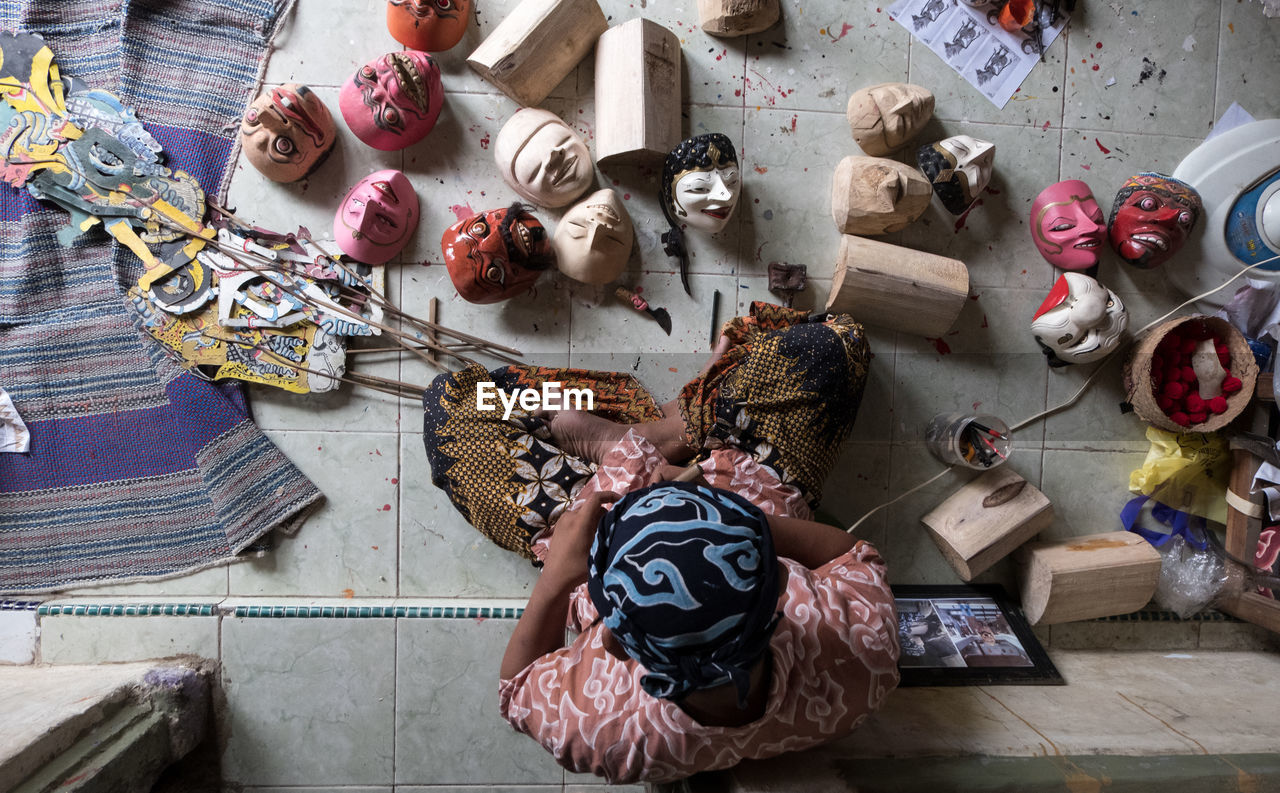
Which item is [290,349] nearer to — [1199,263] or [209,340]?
[209,340]

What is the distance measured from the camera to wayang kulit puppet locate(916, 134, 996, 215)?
228 cm

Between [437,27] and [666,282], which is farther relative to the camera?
[666,282]

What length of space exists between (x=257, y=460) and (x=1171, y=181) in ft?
11.1

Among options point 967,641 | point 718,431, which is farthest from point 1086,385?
point 718,431

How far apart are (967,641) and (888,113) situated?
1875 mm

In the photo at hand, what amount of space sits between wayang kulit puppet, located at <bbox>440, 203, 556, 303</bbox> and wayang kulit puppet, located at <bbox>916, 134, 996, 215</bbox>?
1.36 m

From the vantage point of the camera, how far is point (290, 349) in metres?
2.30

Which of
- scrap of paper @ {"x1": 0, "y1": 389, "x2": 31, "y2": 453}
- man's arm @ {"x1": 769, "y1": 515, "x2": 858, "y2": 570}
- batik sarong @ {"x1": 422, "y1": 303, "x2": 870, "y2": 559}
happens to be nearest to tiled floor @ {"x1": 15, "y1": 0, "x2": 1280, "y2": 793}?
batik sarong @ {"x1": 422, "y1": 303, "x2": 870, "y2": 559}

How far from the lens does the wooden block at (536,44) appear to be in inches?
86.0

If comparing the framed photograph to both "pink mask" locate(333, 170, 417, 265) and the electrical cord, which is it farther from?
"pink mask" locate(333, 170, 417, 265)

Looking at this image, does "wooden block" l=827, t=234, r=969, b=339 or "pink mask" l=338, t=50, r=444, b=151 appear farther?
"wooden block" l=827, t=234, r=969, b=339

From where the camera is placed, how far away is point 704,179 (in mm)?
2105

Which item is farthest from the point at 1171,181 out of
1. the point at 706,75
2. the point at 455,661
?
the point at 455,661

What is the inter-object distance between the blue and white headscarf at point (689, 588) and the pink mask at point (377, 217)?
155 centimetres
